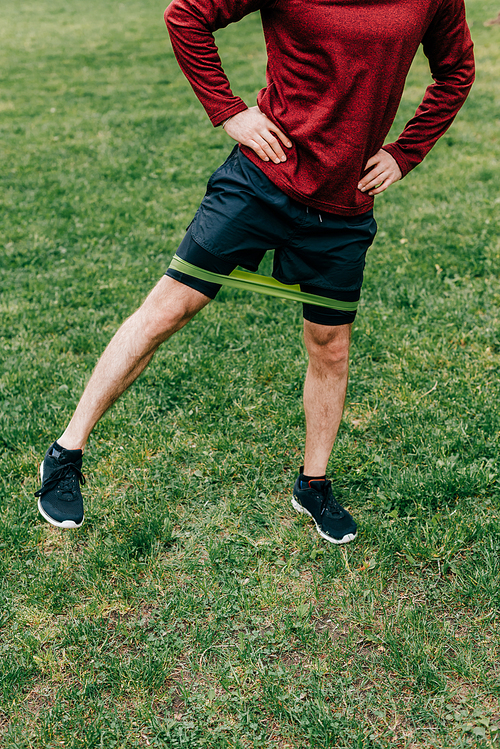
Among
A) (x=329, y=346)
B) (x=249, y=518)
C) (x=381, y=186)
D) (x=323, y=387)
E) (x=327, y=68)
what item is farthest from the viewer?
→ (x=249, y=518)

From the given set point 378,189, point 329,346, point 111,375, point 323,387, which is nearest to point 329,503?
point 323,387

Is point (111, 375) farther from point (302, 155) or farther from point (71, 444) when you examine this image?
point (302, 155)

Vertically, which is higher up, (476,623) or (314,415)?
(314,415)

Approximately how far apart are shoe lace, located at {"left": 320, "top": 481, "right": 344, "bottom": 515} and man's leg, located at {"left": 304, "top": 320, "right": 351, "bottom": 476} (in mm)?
70

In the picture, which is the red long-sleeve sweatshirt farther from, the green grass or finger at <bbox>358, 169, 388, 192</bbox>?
the green grass

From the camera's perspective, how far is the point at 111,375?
2.42 meters

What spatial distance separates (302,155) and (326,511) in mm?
1455

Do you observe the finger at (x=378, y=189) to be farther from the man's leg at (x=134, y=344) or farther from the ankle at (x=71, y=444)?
the ankle at (x=71, y=444)

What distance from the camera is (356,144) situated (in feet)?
7.20

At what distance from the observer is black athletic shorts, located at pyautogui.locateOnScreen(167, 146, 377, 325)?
2250 millimetres

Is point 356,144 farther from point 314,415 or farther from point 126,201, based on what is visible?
point 126,201

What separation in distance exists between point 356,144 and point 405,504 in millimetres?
1560

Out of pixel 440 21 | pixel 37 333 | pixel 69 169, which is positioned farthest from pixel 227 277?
pixel 69 169

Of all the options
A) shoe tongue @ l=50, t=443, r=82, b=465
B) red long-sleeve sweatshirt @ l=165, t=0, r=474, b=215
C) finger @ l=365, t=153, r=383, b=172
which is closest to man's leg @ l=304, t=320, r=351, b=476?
red long-sleeve sweatshirt @ l=165, t=0, r=474, b=215
